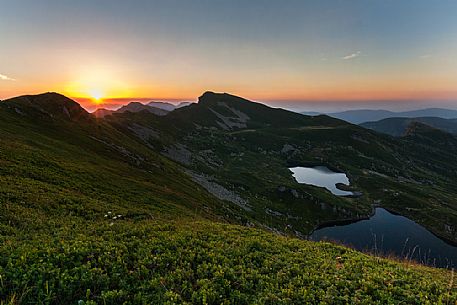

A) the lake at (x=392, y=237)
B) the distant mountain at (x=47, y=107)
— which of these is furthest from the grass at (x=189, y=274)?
the distant mountain at (x=47, y=107)

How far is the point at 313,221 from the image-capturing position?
103m

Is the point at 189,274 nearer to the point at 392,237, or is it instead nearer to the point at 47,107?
the point at 47,107

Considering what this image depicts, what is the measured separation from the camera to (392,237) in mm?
98188

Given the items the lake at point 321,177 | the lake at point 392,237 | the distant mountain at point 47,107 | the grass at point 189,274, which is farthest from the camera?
the lake at point 321,177

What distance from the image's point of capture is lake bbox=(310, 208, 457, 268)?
86938 millimetres

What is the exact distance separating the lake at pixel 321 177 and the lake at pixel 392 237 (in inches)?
1413

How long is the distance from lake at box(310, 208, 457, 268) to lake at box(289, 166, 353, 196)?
118 ft

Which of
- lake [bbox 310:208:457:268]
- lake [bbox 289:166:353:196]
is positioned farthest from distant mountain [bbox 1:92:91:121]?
lake [bbox 289:166:353:196]

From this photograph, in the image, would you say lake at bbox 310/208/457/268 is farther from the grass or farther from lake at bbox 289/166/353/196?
the grass

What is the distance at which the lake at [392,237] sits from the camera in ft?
285

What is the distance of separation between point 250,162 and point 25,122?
12652cm

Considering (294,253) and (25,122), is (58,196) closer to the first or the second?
(294,253)

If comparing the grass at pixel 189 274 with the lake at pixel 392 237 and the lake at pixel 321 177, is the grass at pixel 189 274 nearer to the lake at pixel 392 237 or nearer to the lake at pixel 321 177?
the lake at pixel 392 237

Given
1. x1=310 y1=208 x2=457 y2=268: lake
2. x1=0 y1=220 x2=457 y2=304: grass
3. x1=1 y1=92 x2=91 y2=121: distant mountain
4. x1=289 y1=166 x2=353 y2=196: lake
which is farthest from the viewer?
x1=289 y1=166 x2=353 y2=196: lake
